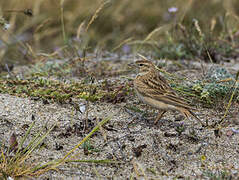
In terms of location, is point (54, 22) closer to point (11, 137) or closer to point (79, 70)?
point (79, 70)

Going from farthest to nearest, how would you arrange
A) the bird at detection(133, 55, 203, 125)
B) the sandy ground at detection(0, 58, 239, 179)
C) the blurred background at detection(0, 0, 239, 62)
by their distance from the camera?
the blurred background at detection(0, 0, 239, 62), the bird at detection(133, 55, 203, 125), the sandy ground at detection(0, 58, 239, 179)

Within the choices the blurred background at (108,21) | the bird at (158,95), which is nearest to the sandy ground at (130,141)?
the bird at (158,95)

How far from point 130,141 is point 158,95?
2.07 feet

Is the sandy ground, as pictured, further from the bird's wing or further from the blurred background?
the blurred background

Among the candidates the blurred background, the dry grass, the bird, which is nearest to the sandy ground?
the bird

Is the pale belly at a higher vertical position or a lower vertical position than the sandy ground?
higher

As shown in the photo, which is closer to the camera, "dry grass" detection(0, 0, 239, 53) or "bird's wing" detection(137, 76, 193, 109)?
"bird's wing" detection(137, 76, 193, 109)

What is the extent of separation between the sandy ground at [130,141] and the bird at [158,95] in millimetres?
247

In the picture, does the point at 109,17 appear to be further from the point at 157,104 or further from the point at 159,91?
the point at 157,104

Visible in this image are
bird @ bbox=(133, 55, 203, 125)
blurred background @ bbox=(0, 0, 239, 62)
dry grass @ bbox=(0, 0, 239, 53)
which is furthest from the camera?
dry grass @ bbox=(0, 0, 239, 53)

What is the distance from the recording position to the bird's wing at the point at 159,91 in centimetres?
408

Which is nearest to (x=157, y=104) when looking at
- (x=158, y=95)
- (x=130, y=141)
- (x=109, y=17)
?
(x=158, y=95)

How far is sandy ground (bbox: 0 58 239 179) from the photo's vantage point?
3557 millimetres

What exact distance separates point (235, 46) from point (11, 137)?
15.2 feet
